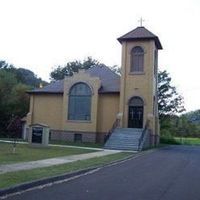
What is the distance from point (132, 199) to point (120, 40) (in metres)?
35.9

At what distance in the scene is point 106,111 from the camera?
47.0 meters

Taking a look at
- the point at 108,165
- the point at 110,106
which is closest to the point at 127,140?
the point at 110,106

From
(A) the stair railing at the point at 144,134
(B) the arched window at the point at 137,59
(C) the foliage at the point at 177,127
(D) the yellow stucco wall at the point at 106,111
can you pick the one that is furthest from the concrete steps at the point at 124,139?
(C) the foliage at the point at 177,127

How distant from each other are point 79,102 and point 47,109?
435cm

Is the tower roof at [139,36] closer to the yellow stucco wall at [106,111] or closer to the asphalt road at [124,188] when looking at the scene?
the yellow stucco wall at [106,111]

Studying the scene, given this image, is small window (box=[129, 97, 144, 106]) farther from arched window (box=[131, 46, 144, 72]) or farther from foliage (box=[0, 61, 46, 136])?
foliage (box=[0, 61, 46, 136])

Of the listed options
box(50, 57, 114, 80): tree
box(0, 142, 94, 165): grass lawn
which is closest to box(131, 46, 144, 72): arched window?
box(0, 142, 94, 165): grass lawn

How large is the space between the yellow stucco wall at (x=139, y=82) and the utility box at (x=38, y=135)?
40.9 ft

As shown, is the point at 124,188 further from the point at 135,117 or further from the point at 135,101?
the point at 135,101

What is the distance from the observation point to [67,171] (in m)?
17.1

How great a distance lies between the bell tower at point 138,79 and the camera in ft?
148

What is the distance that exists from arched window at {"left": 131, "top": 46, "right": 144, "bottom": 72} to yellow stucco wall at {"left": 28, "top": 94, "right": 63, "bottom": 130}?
8427mm

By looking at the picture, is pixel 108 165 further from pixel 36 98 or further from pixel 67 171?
pixel 36 98

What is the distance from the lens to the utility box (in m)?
34.1
